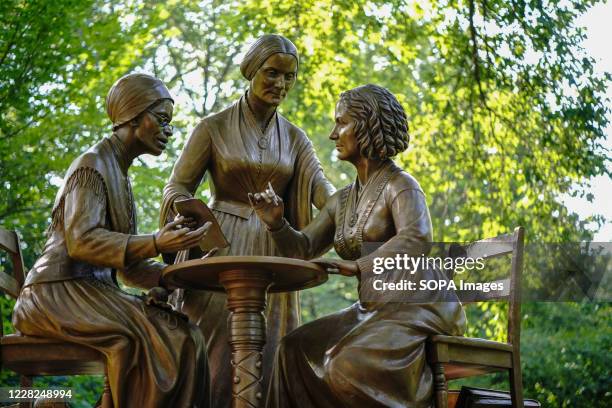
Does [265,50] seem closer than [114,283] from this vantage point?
No

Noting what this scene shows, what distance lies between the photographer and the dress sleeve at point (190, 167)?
6785mm

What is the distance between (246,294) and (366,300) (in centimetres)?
73

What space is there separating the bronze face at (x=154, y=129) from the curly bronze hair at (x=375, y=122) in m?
1.06

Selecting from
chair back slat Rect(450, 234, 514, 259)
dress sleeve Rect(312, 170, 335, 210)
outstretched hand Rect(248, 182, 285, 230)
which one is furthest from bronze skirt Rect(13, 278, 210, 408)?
chair back slat Rect(450, 234, 514, 259)

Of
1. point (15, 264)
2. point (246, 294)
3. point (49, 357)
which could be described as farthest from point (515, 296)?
point (15, 264)

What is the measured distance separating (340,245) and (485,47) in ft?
23.7

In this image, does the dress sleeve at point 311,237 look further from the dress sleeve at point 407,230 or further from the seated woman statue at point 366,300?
the dress sleeve at point 407,230

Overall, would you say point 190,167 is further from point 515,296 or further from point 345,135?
point 515,296

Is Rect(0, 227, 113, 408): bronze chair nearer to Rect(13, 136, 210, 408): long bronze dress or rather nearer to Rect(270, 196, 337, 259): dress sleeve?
Rect(13, 136, 210, 408): long bronze dress

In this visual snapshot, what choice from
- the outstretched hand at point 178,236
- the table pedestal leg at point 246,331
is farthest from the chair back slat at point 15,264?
the table pedestal leg at point 246,331

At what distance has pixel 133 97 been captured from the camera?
21.5 ft

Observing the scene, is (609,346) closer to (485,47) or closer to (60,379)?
(485,47)

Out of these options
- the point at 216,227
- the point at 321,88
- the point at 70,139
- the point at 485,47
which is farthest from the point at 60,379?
the point at 216,227

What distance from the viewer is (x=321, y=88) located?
47.0 ft
